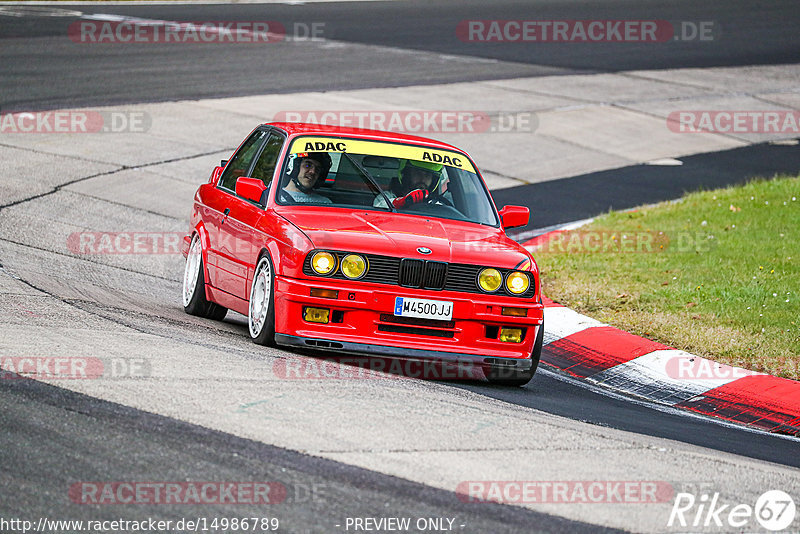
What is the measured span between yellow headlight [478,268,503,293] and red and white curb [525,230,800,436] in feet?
4.38

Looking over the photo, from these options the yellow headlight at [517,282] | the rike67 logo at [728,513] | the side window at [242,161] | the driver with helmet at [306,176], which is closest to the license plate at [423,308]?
the yellow headlight at [517,282]

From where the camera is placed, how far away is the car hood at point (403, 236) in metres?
7.56

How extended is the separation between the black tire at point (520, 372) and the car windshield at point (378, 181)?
1206 mm

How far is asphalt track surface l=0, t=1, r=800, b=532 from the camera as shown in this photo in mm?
4859

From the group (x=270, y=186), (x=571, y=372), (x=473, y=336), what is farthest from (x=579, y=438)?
(x=270, y=186)

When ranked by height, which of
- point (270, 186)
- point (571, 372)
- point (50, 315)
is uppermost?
point (270, 186)

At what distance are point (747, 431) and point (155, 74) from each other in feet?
54.6

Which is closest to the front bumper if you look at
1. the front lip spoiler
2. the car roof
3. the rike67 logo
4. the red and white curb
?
the front lip spoiler

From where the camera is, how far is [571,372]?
8.82m

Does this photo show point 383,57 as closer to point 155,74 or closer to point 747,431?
point 155,74

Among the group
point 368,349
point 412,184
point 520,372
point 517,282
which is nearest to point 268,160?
point 412,184

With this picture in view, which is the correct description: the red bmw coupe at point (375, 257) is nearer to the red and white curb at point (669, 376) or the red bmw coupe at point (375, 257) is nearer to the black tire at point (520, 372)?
the black tire at point (520, 372)

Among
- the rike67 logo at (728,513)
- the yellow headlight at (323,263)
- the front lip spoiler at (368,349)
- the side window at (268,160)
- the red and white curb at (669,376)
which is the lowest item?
the red and white curb at (669,376)

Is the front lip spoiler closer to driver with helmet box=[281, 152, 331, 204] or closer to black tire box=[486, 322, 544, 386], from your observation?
black tire box=[486, 322, 544, 386]
